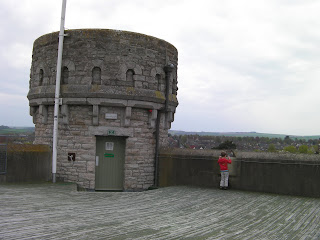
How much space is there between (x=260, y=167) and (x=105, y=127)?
4.89 m

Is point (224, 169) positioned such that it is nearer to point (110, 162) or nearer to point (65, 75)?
point (110, 162)

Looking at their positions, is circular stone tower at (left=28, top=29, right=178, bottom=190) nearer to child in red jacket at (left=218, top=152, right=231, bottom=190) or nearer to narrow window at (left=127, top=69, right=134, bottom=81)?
narrow window at (left=127, top=69, right=134, bottom=81)

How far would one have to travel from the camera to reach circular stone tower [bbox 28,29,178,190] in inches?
440

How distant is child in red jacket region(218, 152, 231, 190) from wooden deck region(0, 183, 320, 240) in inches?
27.0

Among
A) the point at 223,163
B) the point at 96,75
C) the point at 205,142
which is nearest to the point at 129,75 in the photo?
the point at 96,75

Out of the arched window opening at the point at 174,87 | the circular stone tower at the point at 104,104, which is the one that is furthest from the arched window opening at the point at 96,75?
the arched window opening at the point at 174,87

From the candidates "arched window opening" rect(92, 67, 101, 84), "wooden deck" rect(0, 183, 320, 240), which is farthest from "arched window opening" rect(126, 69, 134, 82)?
"wooden deck" rect(0, 183, 320, 240)

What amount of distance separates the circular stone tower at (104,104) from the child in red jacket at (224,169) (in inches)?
106

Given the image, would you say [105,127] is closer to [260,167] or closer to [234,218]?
[260,167]

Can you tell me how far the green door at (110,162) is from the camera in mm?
11508

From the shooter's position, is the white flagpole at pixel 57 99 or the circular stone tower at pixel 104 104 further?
the circular stone tower at pixel 104 104

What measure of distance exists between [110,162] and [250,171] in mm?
4478

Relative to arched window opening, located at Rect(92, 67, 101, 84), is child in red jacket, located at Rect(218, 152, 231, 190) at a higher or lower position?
lower

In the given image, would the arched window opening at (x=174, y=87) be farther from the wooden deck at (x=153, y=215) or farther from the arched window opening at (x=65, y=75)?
the wooden deck at (x=153, y=215)
